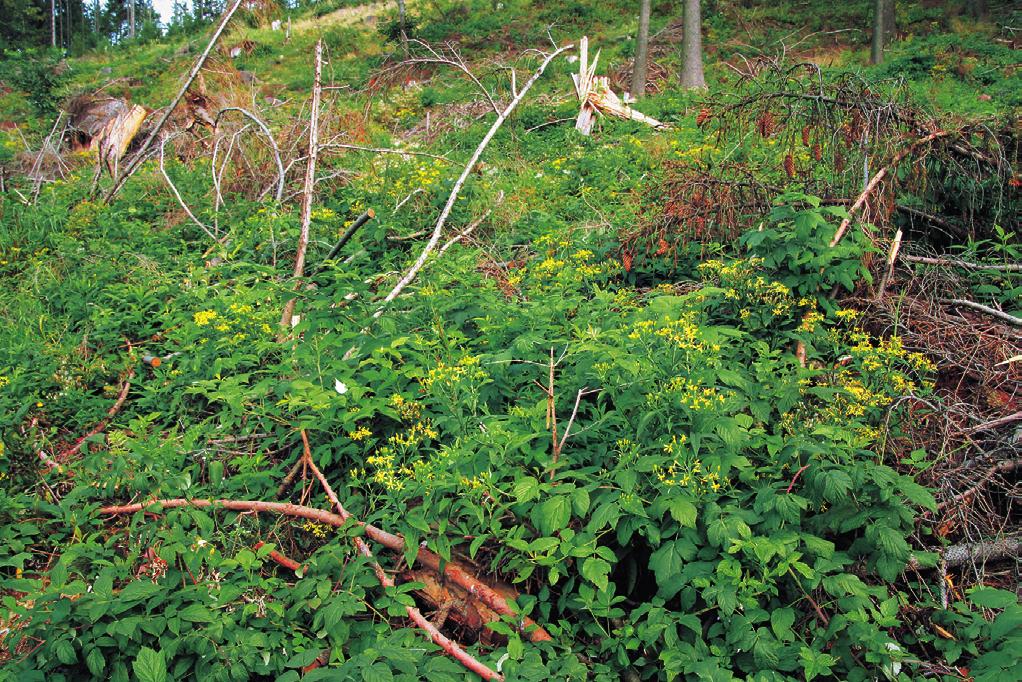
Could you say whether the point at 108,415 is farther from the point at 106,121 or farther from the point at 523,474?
the point at 106,121

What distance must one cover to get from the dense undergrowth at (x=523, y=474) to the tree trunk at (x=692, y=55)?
401 inches

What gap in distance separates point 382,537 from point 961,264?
12.7 ft

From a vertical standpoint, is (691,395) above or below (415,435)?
above

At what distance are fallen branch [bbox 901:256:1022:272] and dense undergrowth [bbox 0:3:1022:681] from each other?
9 centimetres

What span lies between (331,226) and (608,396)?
4118 mm

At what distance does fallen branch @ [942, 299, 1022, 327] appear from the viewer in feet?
12.3

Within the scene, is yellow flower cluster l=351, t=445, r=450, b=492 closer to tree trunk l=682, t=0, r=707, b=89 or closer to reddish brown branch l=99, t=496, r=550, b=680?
reddish brown branch l=99, t=496, r=550, b=680

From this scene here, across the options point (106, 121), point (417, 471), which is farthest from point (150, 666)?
point (106, 121)

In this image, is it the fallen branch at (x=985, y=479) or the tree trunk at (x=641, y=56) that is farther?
the tree trunk at (x=641, y=56)

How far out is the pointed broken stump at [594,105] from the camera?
423 inches

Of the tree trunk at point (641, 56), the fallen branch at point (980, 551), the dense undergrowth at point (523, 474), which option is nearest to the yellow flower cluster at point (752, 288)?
the dense undergrowth at point (523, 474)

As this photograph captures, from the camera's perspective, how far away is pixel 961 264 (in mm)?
4281

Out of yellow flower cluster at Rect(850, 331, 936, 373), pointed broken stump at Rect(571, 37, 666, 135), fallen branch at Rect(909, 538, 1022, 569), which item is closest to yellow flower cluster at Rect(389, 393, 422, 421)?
yellow flower cluster at Rect(850, 331, 936, 373)

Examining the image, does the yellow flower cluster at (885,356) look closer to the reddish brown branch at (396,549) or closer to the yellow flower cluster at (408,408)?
the reddish brown branch at (396,549)
